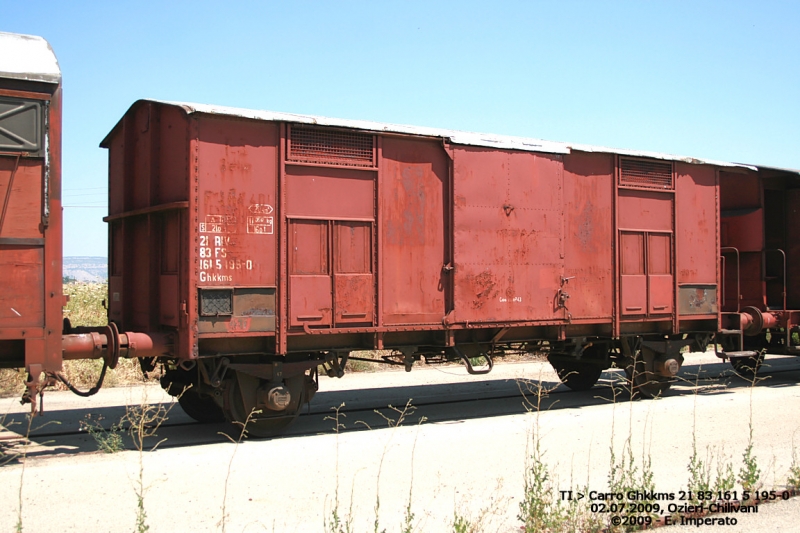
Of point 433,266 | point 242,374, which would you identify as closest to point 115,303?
point 242,374

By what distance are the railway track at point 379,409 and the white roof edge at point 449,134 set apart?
374cm

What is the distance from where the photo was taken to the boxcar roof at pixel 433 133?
28.6 feet

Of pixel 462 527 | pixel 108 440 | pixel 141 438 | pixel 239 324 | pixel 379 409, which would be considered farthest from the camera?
pixel 379 409

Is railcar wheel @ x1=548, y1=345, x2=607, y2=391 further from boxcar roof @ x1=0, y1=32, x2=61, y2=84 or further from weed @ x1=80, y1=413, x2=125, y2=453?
boxcar roof @ x1=0, y1=32, x2=61, y2=84

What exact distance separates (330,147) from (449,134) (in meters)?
1.90

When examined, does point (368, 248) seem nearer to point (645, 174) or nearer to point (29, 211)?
point (29, 211)

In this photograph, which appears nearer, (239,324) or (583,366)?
(239,324)

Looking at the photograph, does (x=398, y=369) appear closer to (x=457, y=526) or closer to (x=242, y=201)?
(x=242, y=201)

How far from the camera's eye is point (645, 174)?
12312 millimetres

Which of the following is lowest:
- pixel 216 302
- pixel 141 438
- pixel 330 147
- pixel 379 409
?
pixel 379 409

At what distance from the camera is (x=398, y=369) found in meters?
17.6

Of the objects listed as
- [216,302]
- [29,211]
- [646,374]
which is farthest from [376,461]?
[646,374]

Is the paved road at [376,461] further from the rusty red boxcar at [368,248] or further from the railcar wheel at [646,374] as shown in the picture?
the rusty red boxcar at [368,248]

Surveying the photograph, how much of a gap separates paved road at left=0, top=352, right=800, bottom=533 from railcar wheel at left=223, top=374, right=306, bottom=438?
282 millimetres
